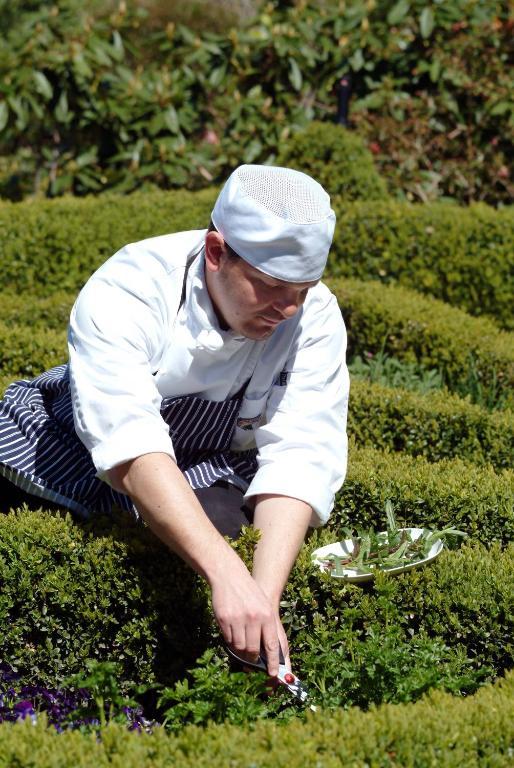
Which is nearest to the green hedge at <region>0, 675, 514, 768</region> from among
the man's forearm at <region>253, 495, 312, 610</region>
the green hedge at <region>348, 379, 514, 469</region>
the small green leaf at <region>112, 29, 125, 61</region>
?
the man's forearm at <region>253, 495, 312, 610</region>

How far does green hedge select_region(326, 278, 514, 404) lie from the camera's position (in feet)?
15.9

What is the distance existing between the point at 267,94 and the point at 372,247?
248 cm

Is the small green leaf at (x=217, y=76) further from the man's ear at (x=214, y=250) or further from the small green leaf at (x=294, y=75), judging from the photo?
the man's ear at (x=214, y=250)

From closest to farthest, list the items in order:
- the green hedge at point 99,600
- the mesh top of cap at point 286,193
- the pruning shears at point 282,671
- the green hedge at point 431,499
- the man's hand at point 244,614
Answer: the man's hand at point 244,614, the pruning shears at point 282,671, the mesh top of cap at point 286,193, the green hedge at point 99,600, the green hedge at point 431,499

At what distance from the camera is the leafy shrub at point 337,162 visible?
6.51 meters

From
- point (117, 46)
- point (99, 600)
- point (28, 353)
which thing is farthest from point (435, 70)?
point (99, 600)

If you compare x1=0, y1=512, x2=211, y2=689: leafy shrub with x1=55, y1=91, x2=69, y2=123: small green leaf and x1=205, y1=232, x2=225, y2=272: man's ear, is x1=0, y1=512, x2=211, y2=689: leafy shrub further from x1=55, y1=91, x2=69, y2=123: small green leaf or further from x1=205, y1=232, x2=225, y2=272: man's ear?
x1=55, y1=91, x2=69, y2=123: small green leaf

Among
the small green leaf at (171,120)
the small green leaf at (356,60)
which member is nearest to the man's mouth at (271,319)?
the small green leaf at (171,120)

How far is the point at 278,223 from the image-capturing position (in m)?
2.48

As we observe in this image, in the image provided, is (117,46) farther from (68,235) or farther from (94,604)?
(94,604)

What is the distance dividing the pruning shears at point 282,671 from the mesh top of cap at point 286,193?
103cm

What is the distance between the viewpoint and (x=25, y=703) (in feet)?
7.82

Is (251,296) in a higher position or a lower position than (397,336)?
higher

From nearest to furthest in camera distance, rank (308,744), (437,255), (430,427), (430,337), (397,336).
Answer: (308,744) < (430,427) < (430,337) < (397,336) < (437,255)
